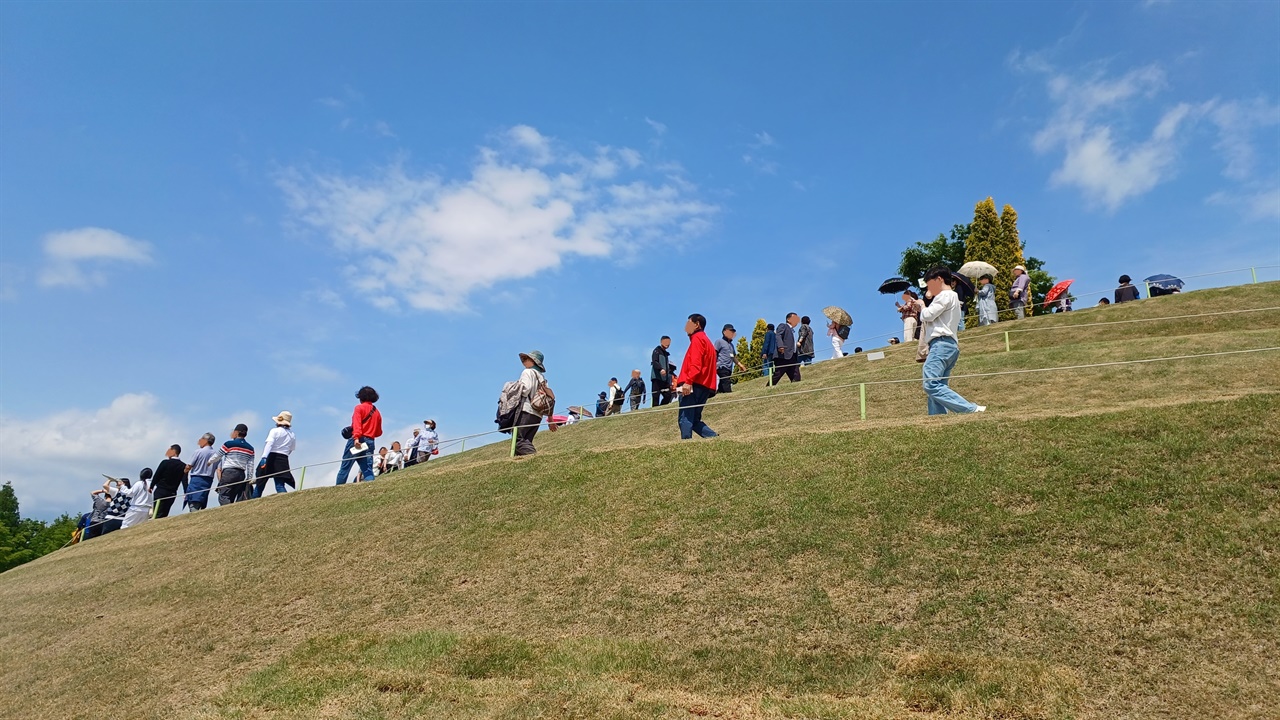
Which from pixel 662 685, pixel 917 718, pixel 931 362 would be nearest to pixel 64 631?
pixel 662 685

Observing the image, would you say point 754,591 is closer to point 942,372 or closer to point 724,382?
point 942,372

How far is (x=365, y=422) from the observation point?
1777 cm

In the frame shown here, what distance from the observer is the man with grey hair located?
19016 mm

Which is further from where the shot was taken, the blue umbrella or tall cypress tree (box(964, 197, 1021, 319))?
tall cypress tree (box(964, 197, 1021, 319))

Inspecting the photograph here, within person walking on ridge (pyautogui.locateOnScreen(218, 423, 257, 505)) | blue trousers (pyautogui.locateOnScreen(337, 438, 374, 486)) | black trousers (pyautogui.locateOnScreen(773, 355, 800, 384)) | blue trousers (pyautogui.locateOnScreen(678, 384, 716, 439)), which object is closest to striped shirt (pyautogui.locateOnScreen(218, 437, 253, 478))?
person walking on ridge (pyautogui.locateOnScreen(218, 423, 257, 505))

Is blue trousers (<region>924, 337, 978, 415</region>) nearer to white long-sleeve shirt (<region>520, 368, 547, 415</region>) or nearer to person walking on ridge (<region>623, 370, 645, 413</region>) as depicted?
white long-sleeve shirt (<region>520, 368, 547, 415</region>)

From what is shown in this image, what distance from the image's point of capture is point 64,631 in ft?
37.2

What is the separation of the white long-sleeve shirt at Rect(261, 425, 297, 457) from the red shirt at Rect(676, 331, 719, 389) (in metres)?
10.3

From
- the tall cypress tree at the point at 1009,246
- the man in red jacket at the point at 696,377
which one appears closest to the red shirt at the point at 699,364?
the man in red jacket at the point at 696,377

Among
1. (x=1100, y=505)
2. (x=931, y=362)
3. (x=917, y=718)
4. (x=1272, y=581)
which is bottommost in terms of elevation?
(x=917, y=718)

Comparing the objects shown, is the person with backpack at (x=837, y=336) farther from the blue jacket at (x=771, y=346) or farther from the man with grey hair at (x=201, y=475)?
the man with grey hair at (x=201, y=475)

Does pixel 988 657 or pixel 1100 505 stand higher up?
pixel 1100 505

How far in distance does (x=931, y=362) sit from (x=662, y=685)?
22.3 feet

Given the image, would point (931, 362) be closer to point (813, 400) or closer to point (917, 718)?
point (917, 718)
